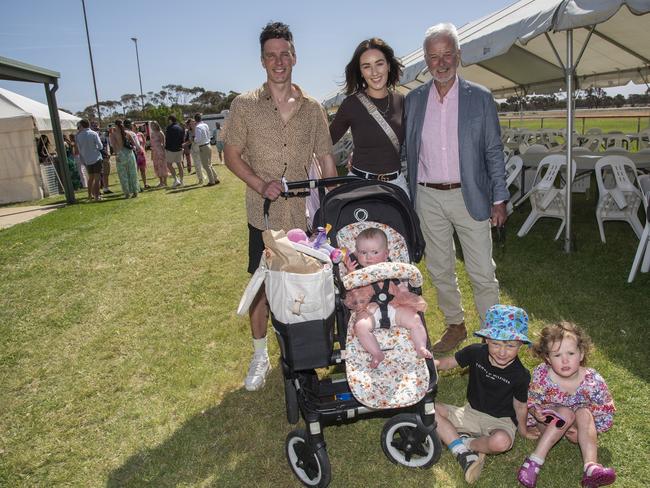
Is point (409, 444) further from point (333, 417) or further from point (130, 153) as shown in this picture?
point (130, 153)

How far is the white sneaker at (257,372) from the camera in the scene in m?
3.80

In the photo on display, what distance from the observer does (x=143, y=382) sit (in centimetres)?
411

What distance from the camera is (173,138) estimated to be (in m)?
14.9

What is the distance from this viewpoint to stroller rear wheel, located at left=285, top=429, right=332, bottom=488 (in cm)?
267

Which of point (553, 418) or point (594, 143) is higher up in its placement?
point (594, 143)

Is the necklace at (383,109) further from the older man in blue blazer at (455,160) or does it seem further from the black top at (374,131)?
the older man in blue blazer at (455,160)

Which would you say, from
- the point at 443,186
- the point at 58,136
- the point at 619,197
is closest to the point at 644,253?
the point at 619,197

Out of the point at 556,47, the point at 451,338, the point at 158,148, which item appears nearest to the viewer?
the point at 451,338

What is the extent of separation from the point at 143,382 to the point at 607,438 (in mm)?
3306

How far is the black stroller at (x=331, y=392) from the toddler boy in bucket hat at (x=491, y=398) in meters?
0.22

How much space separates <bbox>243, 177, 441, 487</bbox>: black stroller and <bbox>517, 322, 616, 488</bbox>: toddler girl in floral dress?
59 centimetres

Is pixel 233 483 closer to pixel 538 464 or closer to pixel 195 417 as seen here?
pixel 195 417

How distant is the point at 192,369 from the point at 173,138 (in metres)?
11.9

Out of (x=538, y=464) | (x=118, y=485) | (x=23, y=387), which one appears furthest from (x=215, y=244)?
(x=538, y=464)
